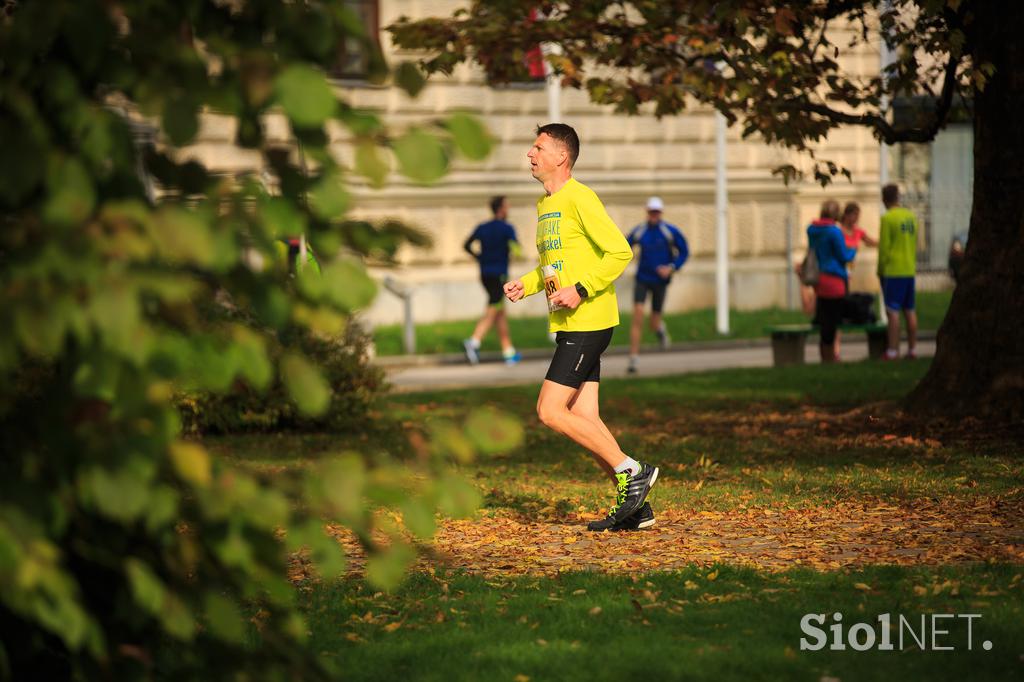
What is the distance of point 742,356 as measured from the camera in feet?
71.4

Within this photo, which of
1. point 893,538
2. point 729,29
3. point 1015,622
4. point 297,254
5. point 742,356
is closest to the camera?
point 297,254

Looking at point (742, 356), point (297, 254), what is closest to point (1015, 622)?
point (297, 254)

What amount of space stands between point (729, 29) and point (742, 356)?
36.0 ft

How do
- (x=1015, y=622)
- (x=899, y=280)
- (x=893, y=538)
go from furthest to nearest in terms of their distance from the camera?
(x=899, y=280) → (x=893, y=538) → (x=1015, y=622)

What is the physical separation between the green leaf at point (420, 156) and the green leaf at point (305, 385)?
0.38m

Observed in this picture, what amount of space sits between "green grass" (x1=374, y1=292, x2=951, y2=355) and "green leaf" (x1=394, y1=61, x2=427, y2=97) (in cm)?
1930

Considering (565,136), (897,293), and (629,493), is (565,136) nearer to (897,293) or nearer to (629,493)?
(629,493)

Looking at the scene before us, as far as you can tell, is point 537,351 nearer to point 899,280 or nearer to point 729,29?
point 899,280

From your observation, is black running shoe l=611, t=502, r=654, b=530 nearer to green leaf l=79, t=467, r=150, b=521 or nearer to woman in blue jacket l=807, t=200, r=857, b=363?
green leaf l=79, t=467, r=150, b=521

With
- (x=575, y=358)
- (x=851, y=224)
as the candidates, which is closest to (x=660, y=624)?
(x=575, y=358)

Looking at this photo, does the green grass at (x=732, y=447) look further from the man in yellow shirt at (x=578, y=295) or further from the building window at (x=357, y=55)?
the building window at (x=357, y=55)

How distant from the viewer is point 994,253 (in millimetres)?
11281

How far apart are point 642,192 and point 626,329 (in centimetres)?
395

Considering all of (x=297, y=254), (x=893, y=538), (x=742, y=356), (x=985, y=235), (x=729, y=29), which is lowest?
(x=742, y=356)
